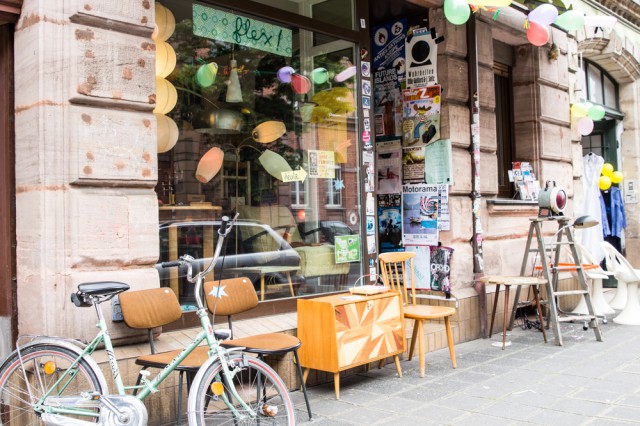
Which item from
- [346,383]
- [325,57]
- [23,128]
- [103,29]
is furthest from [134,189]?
[325,57]

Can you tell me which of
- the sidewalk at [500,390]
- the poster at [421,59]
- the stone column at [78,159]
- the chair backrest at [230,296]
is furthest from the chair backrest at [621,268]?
the stone column at [78,159]

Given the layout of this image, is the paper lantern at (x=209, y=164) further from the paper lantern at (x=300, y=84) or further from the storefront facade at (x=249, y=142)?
the paper lantern at (x=300, y=84)

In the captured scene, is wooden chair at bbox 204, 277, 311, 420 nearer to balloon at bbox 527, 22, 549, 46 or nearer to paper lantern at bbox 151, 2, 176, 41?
paper lantern at bbox 151, 2, 176, 41

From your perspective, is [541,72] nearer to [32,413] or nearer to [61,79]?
[61,79]

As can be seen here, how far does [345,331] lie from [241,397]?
154 cm

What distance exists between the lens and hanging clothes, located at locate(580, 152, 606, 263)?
1034 centimetres

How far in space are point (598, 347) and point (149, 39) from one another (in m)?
5.38

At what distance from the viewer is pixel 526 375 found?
18.5 feet

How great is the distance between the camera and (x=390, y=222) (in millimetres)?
7754

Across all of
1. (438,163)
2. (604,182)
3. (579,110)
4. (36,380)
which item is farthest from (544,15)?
(36,380)

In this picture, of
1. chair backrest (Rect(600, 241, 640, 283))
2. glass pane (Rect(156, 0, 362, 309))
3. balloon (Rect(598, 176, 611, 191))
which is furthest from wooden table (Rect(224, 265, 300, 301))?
balloon (Rect(598, 176, 611, 191))

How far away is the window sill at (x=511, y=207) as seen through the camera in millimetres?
7879

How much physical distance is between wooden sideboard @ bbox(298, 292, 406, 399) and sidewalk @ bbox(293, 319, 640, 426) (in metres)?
0.28

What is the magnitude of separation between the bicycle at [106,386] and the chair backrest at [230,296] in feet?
2.78
